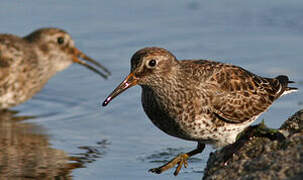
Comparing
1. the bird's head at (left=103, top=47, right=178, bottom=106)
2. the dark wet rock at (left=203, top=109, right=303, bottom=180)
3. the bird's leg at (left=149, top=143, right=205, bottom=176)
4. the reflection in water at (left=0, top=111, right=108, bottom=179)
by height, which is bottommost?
the reflection in water at (left=0, top=111, right=108, bottom=179)

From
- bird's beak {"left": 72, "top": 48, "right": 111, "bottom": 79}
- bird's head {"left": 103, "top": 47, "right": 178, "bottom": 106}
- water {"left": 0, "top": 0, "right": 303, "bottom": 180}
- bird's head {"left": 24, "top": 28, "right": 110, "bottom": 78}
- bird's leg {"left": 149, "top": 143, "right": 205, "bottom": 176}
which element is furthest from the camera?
bird's head {"left": 24, "top": 28, "right": 110, "bottom": 78}

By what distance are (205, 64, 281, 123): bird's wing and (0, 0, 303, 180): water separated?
80 centimetres

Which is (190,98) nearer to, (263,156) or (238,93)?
(238,93)

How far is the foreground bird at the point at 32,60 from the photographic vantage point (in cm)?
1106

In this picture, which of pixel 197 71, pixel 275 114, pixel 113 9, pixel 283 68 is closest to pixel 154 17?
pixel 113 9

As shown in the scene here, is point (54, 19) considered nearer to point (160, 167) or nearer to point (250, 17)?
point (250, 17)

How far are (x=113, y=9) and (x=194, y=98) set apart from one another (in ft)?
22.5

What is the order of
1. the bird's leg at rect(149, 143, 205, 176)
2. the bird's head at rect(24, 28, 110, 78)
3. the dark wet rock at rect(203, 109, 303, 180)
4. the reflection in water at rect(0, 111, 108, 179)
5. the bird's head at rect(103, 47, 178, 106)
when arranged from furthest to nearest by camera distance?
the bird's head at rect(24, 28, 110, 78) < the reflection in water at rect(0, 111, 108, 179) < the bird's leg at rect(149, 143, 205, 176) < the bird's head at rect(103, 47, 178, 106) < the dark wet rock at rect(203, 109, 303, 180)

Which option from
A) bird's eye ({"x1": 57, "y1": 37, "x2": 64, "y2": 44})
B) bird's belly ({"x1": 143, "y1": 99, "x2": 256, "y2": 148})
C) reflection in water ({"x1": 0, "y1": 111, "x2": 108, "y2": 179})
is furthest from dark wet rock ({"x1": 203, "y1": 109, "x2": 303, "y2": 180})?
bird's eye ({"x1": 57, "y1": 37, "x2": 64, "y2": 44})

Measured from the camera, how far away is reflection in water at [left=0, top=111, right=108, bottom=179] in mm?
7906

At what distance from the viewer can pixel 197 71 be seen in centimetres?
777

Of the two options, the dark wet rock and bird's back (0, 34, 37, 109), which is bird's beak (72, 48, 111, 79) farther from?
the dark wet rock

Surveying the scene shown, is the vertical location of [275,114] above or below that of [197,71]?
below

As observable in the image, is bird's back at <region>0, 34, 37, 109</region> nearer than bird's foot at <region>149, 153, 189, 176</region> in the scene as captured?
No
